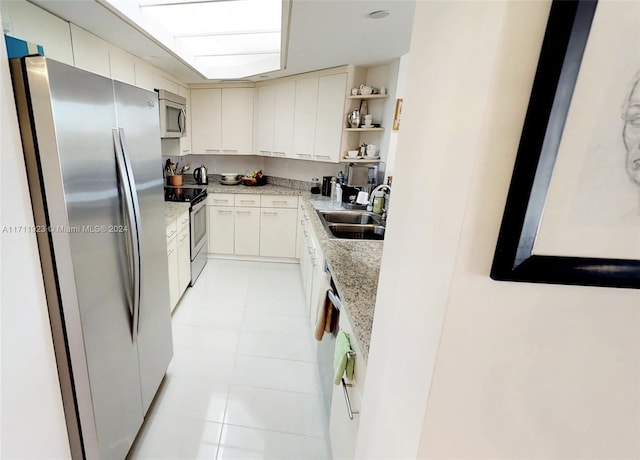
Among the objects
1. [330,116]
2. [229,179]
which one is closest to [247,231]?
[229,179]

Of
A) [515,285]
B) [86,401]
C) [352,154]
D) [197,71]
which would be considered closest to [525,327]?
[515,285]

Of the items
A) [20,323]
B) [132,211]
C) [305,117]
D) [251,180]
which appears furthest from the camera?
[251,180]

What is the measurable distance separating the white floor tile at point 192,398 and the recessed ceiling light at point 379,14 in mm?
2483

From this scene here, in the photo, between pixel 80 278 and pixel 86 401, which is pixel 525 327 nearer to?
pixel 80 278

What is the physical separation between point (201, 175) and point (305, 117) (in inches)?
61.9

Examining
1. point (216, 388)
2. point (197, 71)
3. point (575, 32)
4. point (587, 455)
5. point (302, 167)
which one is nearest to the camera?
point (575, 32)

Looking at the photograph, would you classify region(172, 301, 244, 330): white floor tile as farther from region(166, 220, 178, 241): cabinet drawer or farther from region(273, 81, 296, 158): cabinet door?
region(273, 81, 296, 158): cabinet door

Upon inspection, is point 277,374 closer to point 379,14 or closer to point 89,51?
point 379,14

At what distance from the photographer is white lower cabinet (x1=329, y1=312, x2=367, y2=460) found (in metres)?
1.03

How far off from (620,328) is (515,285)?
207 mm

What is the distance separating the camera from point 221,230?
375 cm

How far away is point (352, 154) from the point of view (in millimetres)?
3309

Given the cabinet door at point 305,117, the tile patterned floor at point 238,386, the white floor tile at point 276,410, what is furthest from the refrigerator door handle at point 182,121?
the white floor tile at point 276,410

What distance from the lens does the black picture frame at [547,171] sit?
0.35 meters
